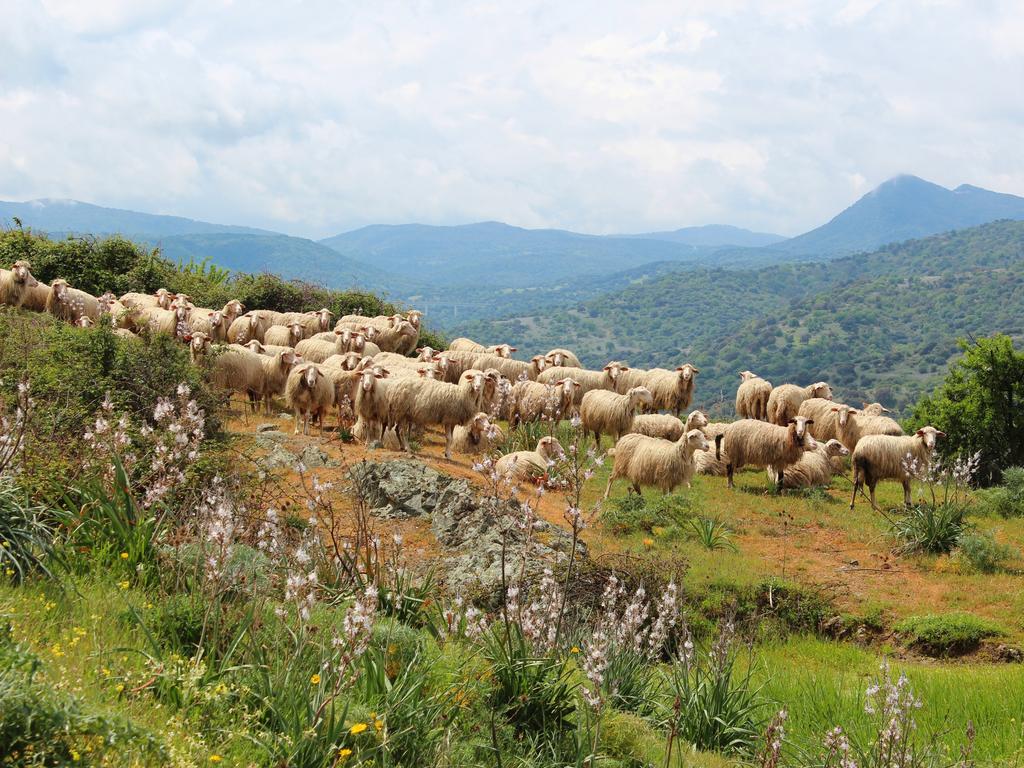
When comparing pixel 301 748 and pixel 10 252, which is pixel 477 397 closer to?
pixel 301 748

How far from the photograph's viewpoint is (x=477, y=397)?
15805 millimetres

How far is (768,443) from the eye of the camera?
55.6 ft

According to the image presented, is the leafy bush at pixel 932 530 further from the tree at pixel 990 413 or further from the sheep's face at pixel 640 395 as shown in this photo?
the tree at pixel 990 413

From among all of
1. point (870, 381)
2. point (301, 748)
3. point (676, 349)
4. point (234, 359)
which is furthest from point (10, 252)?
point (676, 349)

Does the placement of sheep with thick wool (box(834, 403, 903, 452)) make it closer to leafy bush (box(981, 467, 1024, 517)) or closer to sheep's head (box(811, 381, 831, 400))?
leafy bush (box(981, 467, 1024, 517))

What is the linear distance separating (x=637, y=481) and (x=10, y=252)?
786 inches

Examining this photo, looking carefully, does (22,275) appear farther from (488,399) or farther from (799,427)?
(799,427)

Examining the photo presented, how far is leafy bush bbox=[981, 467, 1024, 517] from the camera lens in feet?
53.1

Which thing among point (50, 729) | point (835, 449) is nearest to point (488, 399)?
point (835, 449)

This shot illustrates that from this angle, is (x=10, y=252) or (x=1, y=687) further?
(x=10, y=252)

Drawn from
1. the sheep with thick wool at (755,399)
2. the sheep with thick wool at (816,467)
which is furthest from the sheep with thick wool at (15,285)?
the sheep with thick wool at (755,399)

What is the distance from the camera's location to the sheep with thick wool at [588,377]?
829 inches

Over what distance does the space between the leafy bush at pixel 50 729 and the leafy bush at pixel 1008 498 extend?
1647 cm

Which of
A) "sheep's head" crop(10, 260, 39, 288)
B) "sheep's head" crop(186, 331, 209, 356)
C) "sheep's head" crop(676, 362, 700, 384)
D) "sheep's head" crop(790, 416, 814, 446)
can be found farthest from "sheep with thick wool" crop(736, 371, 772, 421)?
"sheep's head" crop(10, 260, 39, 288)
